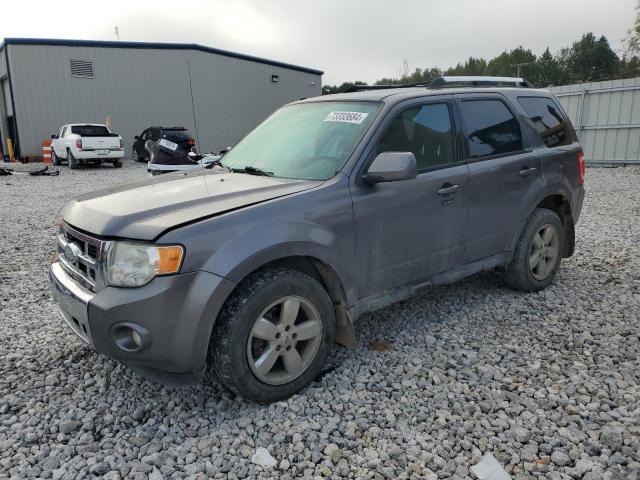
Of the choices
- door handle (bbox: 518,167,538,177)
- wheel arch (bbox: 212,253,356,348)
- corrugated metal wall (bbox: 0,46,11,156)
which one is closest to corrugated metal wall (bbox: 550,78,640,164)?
door handle (bbox: 518,167,538,177)

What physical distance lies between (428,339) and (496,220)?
3.76ft

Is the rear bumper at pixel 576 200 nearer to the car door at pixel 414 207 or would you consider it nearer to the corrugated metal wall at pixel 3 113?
the car door at pixel 414 207

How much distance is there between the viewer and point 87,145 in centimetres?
1859

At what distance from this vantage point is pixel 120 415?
2.89m

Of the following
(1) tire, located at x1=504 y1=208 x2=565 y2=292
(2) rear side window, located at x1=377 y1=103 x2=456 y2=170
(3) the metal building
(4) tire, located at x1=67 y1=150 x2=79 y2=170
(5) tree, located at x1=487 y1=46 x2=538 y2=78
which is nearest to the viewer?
(2) rear side window, located at x1=377 y1=103 x2=456 y2=170

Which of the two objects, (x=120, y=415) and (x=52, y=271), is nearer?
(x=120, y=415)

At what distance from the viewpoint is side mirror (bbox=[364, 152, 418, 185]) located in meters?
3.06

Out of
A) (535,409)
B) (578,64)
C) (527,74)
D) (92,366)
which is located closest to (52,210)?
(92,366)

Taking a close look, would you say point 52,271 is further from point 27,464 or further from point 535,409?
point 535,409

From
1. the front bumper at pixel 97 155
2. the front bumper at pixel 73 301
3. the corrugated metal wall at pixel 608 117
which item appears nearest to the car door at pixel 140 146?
the front bumper at pixel 97 155

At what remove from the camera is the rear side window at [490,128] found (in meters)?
3.96

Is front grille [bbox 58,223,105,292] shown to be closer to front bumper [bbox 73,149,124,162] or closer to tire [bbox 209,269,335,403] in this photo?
tire [bbox 209,269,335,403]

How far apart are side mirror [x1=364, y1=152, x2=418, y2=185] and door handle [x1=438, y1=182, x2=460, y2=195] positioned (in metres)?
0.56

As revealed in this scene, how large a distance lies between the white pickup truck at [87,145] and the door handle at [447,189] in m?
18.0
